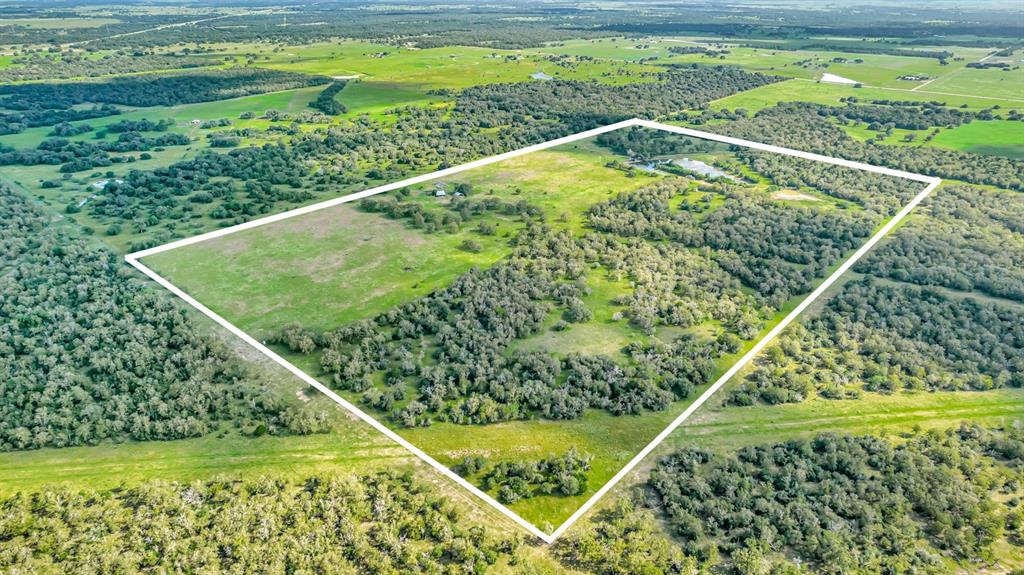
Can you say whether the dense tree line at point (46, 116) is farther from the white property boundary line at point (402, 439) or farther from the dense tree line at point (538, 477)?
the dense tree line at point (538, 477)

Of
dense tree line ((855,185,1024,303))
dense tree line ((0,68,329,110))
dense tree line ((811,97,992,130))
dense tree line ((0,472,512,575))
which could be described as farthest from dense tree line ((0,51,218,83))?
dense tree line ((855,185,1024,303))

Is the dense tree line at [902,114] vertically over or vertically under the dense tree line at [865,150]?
over

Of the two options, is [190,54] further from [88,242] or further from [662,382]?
[662,382]

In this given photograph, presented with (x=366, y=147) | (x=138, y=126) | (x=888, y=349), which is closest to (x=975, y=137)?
(x=888, y=349)

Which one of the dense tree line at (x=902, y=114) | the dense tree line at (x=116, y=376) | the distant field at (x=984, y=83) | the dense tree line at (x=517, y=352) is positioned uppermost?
the distant field at (x=984, y=83)

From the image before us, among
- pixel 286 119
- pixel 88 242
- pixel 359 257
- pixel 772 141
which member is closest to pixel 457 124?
pixel 286 119

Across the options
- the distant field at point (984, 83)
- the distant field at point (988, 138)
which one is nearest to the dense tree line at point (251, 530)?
the distant field at point (988, 138)

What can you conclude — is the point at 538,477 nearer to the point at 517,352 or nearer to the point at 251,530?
the point at 517,352
